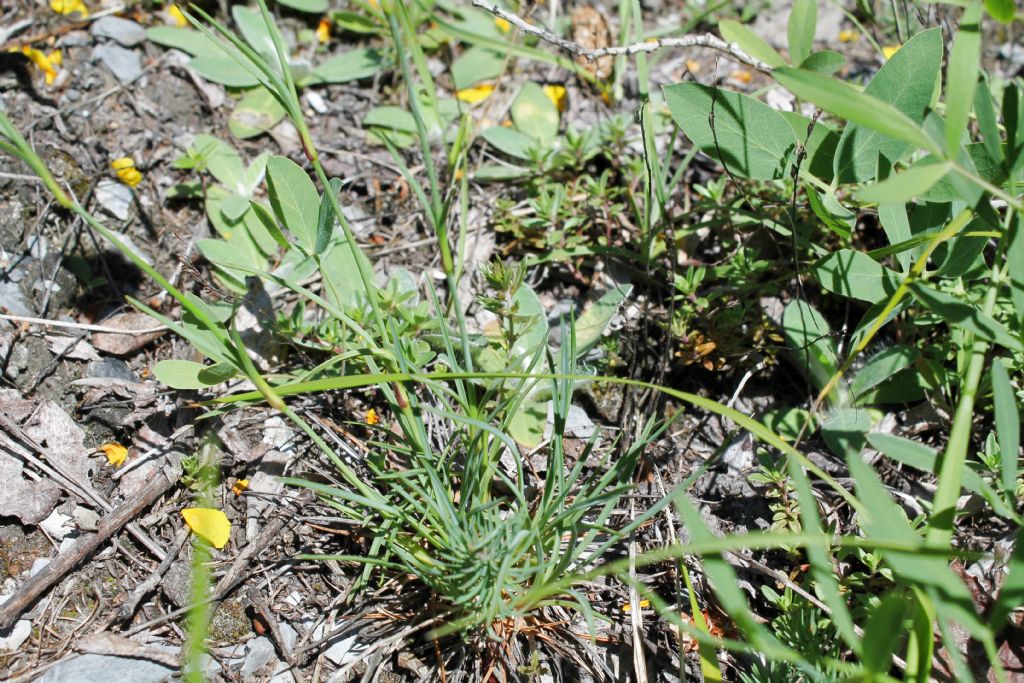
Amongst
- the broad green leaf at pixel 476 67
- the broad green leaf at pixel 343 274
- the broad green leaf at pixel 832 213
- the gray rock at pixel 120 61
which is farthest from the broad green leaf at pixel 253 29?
the broad green leaf at pixel 832 213

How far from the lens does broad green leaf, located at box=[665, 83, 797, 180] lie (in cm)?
173

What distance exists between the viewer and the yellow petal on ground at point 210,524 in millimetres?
1795

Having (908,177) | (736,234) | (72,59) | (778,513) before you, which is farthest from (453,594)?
(72,59)

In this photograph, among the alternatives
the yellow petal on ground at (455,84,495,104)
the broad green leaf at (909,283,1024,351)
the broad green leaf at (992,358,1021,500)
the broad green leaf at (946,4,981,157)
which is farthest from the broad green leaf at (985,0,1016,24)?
the yellow petal on ground at (455,84,495,104)

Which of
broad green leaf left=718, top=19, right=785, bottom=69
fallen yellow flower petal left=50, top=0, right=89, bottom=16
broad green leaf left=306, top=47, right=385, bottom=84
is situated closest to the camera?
broad green leaf left=718, top=19, right=785, bottom=69

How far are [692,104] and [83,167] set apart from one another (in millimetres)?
1844

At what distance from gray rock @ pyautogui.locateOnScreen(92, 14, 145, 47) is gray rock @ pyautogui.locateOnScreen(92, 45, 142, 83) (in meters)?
0.04

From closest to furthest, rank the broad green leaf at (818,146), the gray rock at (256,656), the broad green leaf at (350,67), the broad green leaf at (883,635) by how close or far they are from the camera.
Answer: the broad green leaf at (883,635)
the gray rock at (256,656)
the broad green leaf at (818,146)
the broad green leaf at (350,67)

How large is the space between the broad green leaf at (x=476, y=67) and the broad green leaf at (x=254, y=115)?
0.66 metres

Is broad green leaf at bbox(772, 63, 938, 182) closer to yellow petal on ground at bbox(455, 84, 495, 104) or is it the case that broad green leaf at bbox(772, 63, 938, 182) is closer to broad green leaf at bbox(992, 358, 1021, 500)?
broad green leaf at bbox(992, 358, 1021, 500)

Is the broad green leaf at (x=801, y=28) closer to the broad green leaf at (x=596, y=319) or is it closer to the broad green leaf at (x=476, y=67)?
the broad green leaf at (x=596, y=319)

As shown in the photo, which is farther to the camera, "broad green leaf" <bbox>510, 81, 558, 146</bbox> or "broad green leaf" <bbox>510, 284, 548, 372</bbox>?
"broad green leaf" <bbox>510, 81, 558, 146</bbox>

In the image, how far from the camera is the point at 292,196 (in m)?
1.68

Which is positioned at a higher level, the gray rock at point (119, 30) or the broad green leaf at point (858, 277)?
the gray rock at point (119, 30)
